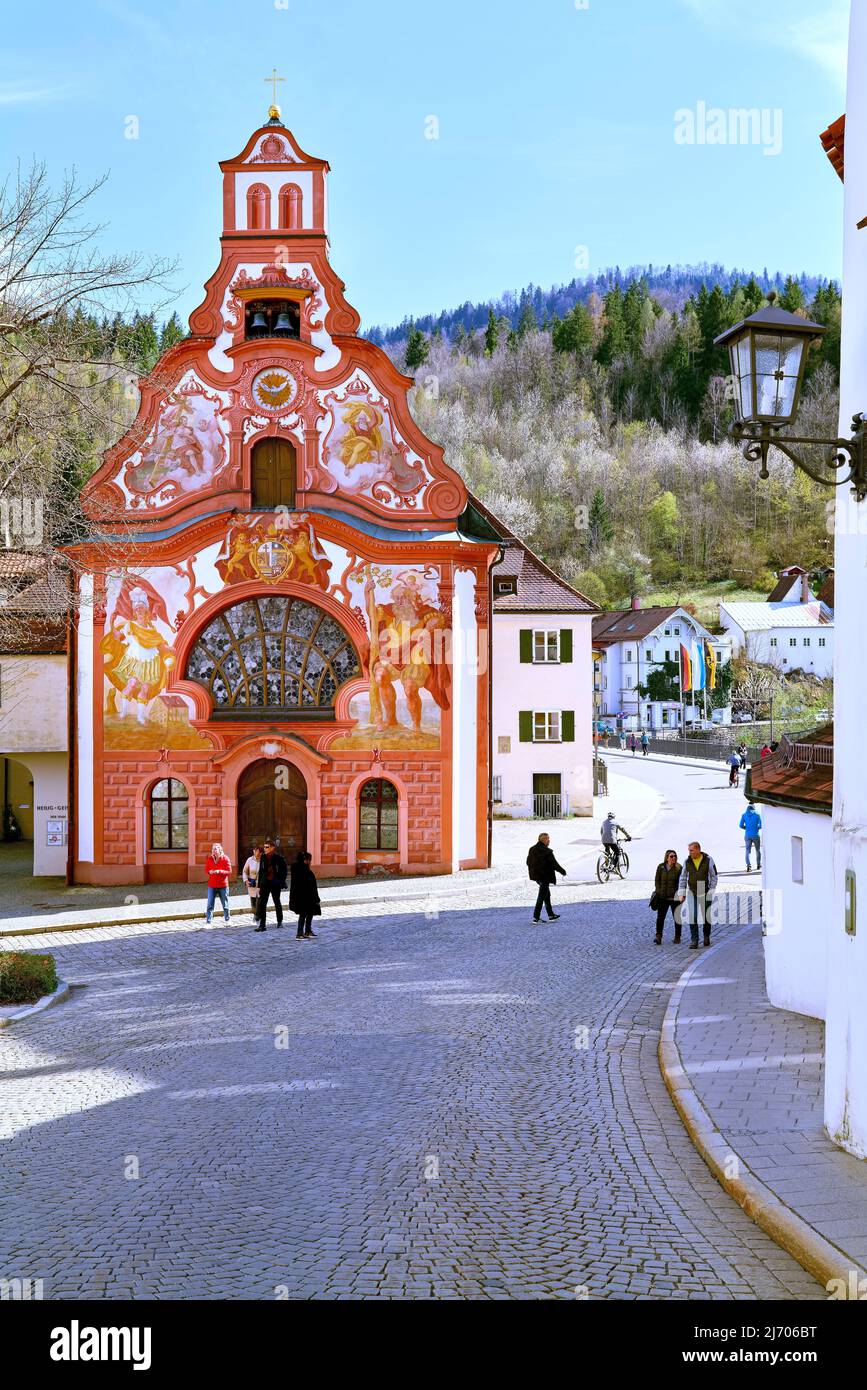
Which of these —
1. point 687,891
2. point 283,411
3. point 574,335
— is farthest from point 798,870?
point 574,335

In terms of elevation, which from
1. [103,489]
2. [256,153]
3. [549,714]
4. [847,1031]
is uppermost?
[256,153]

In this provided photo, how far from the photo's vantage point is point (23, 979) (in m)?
16.7

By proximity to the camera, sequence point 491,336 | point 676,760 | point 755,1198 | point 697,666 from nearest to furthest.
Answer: point 755,1198
point 676,760
point 697,666
point 491,336

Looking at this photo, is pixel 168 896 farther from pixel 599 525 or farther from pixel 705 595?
pixel 705 595

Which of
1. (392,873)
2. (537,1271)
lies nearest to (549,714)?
(392,873)

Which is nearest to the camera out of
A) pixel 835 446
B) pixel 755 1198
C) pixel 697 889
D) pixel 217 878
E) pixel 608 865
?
pixel 755 1198

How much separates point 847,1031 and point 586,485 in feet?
404

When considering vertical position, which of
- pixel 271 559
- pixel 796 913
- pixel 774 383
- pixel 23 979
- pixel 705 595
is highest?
pixel 705 595

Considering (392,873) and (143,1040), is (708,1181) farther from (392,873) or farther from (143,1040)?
(392,873)

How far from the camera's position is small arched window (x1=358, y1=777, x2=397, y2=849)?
2855cm

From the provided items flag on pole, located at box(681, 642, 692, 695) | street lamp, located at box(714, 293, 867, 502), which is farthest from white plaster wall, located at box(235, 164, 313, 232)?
flag on pole, located at box(681, 642, 692, 695)

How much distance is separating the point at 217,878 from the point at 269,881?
4.24ft

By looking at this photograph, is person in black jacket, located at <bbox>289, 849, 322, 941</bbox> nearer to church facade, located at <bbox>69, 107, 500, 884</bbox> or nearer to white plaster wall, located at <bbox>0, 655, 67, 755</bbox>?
church facade, located at <bbox>69, 107, 500, 884</bbox>

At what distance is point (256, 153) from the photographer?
29.4 meters
